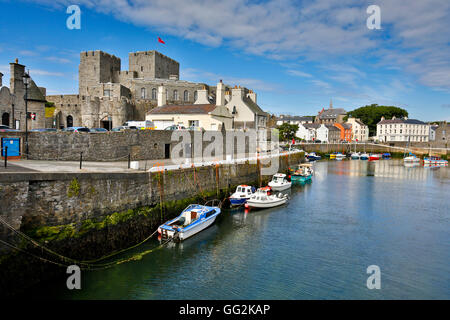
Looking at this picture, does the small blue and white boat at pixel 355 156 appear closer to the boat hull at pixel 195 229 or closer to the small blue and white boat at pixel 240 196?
the small blue and white boat at pixel 240 196

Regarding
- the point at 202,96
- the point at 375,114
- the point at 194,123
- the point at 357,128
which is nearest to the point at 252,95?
the point at 202,96

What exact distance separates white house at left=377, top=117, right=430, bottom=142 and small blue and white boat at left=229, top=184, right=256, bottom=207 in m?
99.4

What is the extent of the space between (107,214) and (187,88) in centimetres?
3791

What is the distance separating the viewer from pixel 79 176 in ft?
44.5

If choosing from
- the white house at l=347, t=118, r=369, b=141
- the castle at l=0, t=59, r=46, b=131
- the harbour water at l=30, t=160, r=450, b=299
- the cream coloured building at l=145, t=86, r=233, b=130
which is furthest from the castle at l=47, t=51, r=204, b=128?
the white house at l=347, t=118, r=369, b=141

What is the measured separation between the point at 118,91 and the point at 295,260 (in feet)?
114

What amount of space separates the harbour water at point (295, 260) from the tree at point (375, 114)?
349 ft

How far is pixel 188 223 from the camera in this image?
17.5 meters

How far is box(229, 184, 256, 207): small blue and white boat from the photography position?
23.7 metres

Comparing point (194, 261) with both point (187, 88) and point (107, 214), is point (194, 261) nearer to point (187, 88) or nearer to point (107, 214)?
point (107, 214)

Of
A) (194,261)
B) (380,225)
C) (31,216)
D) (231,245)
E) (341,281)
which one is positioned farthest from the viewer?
(380,225)
